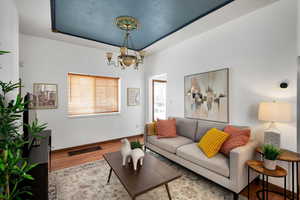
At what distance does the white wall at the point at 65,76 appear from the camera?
306 cm

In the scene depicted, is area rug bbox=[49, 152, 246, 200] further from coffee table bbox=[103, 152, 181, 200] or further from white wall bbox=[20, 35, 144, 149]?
white wall bbox=[20, 35, 144, 149]

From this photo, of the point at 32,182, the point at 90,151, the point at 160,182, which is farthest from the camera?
the point at 90,151

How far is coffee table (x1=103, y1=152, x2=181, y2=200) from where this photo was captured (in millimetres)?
1429

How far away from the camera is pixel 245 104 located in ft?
7.89

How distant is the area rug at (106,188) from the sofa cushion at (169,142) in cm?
48

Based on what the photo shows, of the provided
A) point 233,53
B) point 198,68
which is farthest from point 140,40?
point 233,53

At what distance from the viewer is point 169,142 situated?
2713 millimetres

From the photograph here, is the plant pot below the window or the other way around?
below

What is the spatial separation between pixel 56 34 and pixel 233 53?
3.73m

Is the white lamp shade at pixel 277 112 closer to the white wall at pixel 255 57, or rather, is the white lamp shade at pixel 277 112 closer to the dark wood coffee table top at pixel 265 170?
the white wall at pixel 255 57

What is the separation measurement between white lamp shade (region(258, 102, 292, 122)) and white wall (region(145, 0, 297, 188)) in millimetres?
290

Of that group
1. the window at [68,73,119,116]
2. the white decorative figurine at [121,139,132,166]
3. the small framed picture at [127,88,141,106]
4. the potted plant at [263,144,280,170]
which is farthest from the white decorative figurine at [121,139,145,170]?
the small framed picture at [127,88,141,106]

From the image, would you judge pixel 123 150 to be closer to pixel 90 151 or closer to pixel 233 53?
pixel 90 151

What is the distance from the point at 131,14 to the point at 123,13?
0.45ft
